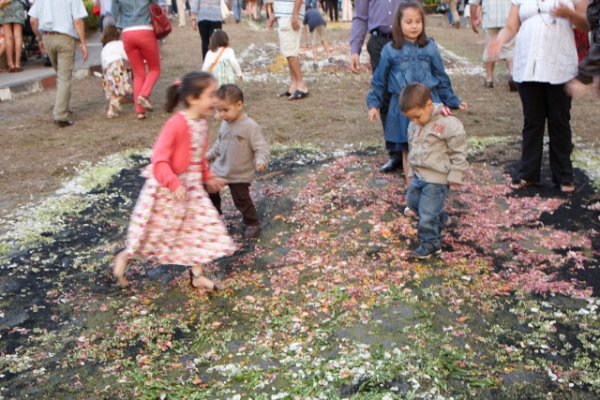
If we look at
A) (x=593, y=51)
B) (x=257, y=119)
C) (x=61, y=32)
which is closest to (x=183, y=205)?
(x=593, y=51)

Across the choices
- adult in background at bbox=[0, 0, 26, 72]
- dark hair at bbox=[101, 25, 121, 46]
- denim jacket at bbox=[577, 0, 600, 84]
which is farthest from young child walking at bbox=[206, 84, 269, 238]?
adult in background at bbox=[0, 0, 26, 72]

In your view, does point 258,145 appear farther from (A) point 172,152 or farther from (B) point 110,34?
(B) point 110,34

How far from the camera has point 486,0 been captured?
32.6 ft

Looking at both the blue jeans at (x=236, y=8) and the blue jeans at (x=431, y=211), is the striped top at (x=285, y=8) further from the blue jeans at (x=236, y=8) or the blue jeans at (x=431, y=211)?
the blue jeans at (x=236, y=8)

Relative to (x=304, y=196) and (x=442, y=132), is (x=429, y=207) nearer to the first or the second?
(x=442, y=132)

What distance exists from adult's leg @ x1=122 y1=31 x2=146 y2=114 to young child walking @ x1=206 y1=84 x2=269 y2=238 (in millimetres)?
4289

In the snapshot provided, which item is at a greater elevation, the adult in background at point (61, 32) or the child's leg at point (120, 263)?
the adult in background at point (61, 32)

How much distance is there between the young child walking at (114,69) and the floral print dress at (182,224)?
5.48 meters

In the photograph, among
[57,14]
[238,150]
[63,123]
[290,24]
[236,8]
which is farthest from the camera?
[236,8]

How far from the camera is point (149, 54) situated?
29.8ft

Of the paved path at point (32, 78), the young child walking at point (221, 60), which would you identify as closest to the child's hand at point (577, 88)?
the young child walking at point (221, 60)

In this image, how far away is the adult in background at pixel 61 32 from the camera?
8656 millimetres

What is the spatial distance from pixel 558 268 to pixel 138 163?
471 cm

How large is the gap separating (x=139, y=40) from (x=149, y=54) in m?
0.25
